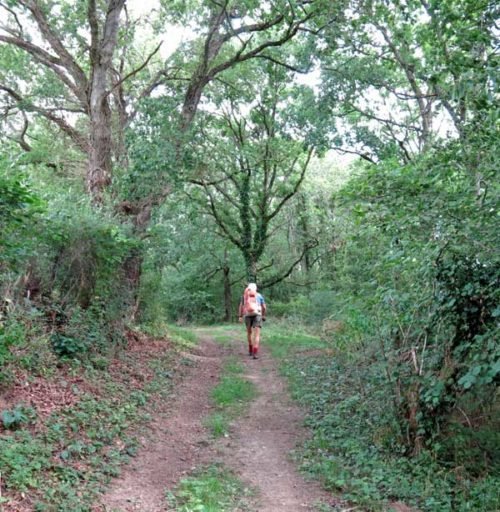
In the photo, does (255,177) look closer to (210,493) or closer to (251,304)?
(251,304)

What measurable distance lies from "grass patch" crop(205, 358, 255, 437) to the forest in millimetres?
1096

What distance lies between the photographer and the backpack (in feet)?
43.9

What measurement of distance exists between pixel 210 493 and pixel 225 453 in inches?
54.8

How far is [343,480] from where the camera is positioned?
5.48 m

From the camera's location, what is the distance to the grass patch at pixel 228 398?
7.57 meters

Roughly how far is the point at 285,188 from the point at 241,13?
14.8 m

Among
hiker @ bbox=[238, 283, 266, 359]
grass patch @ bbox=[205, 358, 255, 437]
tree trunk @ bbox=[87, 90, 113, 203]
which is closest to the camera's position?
grass patch @ bbox=[205, 358, 255, 437]

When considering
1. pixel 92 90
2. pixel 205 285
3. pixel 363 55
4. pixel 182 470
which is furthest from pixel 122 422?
pixel 205 285

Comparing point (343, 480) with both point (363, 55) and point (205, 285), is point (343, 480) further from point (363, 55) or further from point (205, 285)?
point (205, 285)

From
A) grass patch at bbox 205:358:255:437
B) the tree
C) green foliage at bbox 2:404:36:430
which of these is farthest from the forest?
the tree

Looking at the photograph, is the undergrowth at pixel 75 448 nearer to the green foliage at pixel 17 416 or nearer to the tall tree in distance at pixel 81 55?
the green foliage at pixel 17 416

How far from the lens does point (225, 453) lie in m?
6.48

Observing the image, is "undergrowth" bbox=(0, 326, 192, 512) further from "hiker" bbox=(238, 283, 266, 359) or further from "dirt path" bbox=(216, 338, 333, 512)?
"hiker" bbox=(238, 283, 266, 359)

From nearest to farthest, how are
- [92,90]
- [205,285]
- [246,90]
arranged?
[92,90] < [246,90] < [205,285]
